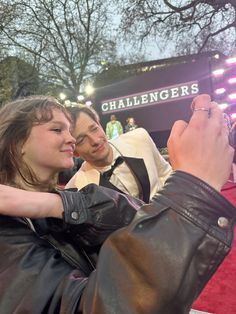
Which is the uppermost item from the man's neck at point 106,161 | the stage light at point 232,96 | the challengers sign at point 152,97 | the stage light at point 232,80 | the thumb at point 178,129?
the challengers sign at point 152,97

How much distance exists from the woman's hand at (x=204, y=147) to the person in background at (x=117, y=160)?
1.20 meters

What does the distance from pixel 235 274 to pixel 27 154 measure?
2068 millimetres

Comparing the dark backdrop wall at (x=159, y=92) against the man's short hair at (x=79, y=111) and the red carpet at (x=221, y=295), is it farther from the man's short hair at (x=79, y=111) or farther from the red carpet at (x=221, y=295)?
the man's short hair at (x=79, y=111)

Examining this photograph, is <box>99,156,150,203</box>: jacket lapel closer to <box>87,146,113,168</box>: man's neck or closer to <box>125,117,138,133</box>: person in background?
<box>87,146,113,168</box>: man's neck

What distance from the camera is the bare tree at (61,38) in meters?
11.1

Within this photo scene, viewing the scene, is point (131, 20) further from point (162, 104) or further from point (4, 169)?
point (4, 169)

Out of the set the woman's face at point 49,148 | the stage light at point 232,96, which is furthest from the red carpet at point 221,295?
the stage light at point 232,96

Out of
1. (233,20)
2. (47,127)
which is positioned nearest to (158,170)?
(47,127)

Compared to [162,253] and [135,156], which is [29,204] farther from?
[135,156]

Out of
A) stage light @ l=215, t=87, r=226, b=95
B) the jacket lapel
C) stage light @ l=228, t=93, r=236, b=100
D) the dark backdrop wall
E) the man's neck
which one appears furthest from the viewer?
the dark backdrop wall

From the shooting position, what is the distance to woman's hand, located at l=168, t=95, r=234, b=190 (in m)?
0.48

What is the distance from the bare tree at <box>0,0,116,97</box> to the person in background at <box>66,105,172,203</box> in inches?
381

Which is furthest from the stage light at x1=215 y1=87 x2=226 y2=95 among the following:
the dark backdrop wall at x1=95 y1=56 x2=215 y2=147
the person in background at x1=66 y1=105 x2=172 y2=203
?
the dark backdrop wall at x1=95 y1=56 x2=215 y2=147

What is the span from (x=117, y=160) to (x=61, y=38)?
10.4 metres
